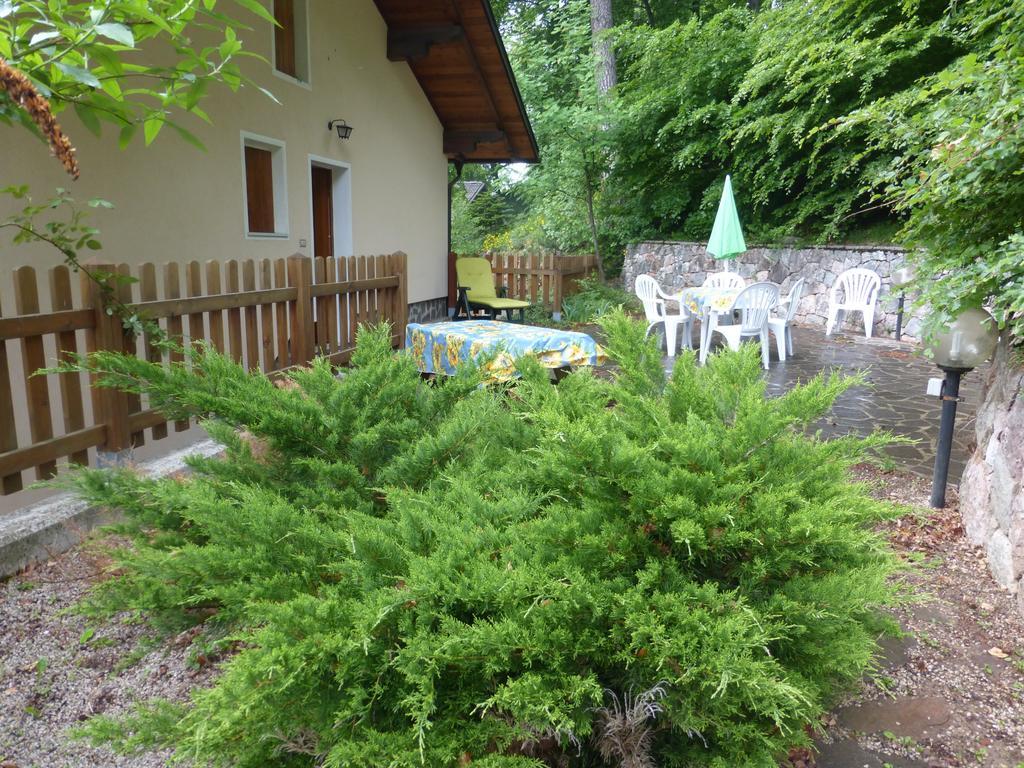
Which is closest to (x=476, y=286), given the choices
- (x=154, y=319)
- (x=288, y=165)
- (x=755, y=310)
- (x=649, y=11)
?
(x=288, y=165)

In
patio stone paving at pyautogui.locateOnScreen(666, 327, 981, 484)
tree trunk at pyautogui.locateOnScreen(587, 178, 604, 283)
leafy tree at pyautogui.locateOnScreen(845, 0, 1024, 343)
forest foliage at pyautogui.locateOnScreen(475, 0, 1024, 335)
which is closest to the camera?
leafy tree at pyautogui.locateOnScreen(845, 0, 1024, 343)

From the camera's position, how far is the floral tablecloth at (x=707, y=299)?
285 inches

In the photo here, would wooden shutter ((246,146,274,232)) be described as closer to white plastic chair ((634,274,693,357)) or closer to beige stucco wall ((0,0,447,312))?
beige stucco wall ((0,0,447,312))

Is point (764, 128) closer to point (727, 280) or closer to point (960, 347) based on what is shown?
point (727, 280)

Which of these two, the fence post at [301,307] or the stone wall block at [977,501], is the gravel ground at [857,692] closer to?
the stone wall block at [977,501]

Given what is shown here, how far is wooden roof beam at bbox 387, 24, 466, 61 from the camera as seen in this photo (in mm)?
8078

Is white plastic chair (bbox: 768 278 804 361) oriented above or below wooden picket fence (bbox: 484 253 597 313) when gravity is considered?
below

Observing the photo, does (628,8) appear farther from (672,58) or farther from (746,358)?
(746,358)

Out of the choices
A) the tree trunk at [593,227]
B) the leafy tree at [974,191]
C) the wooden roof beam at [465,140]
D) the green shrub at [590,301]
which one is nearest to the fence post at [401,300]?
the leafy tree at [974,191]

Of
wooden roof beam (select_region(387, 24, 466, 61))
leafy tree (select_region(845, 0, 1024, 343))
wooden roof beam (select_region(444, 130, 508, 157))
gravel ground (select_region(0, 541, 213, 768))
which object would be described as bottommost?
gravel ground (select_region(0, 541, 213, 768))

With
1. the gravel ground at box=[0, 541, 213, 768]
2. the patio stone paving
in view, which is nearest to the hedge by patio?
the gravel ground at box=[0, 541, 213, 768]

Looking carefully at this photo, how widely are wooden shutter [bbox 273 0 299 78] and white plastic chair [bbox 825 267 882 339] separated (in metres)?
8.01

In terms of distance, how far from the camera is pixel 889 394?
6.00 meters

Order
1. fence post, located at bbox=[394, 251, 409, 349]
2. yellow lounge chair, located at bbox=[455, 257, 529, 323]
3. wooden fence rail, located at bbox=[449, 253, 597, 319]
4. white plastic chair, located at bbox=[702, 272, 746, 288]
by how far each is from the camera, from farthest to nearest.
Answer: wooden fence rail, located at bbox=[449, 253, 597, 319]
yellow lounge chair, located at bbox=[455, 257, 529, 323]
white plastic chair, located at bbox=[702, 272, 746, 288]
fence post, located at bbox=[394, 251, 409, 349]
